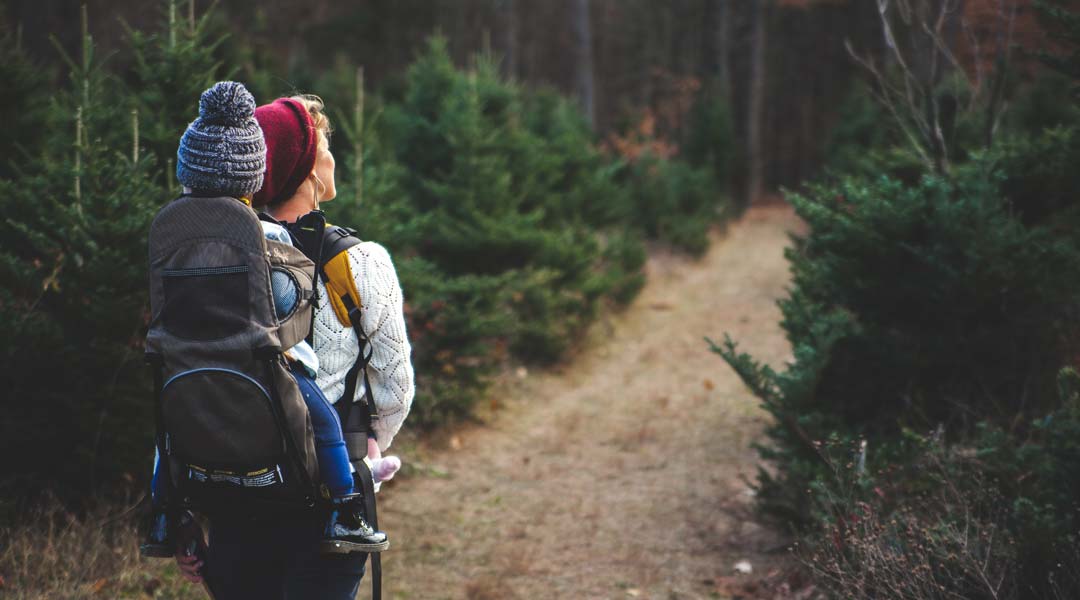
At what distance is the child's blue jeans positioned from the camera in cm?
233

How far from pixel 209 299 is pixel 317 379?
1.44 ft

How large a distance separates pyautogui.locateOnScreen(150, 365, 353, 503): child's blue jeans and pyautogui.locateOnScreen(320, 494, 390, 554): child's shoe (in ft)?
0.11

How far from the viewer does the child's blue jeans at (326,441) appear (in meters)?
2.33

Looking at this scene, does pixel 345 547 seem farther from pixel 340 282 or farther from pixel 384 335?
pixel 340 282

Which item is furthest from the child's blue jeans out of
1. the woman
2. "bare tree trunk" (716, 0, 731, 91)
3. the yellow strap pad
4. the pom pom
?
"bare tree trunk" (716, 0, 731, 91)

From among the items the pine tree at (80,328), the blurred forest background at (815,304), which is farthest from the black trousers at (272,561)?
the pine tree at (80,328)

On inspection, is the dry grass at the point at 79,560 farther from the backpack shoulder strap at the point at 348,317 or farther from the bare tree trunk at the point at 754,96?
the bare tree trunk at the point at 754,96

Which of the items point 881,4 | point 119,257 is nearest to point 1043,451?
point 881,4

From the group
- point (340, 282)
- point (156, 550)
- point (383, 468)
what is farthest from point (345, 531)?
point (340, 282)

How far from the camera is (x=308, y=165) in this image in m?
2.52

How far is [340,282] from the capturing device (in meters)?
2.42

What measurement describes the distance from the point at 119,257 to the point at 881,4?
4978 millimetres

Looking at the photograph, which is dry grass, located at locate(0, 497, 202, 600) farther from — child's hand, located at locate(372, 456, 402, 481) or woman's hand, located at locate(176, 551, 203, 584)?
child's hand, located at locate(372, 456, 402, 481)

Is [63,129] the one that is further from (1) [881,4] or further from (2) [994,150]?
(2) [994,150]
